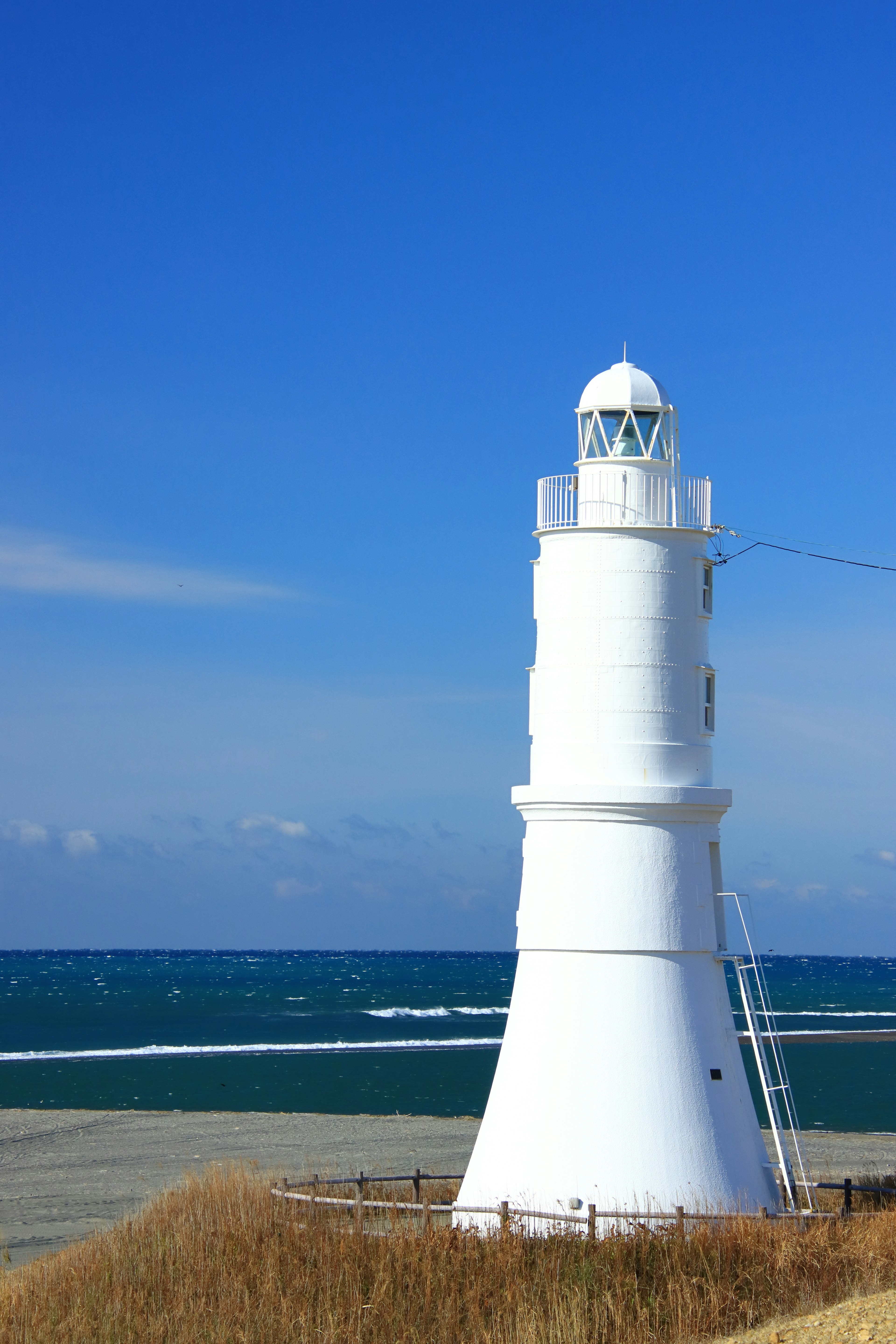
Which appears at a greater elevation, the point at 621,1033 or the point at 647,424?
the point at 647,424

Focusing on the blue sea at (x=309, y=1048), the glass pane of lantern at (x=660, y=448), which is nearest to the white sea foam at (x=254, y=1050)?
the blue sea at (x=309, y=1048)

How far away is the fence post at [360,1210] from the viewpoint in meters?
12.0

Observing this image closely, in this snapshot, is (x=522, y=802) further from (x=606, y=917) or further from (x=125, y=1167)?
(x=125, y=1167)

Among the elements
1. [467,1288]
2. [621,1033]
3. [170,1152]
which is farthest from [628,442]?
[170,1152]

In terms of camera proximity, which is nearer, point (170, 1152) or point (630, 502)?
point (630, 502)

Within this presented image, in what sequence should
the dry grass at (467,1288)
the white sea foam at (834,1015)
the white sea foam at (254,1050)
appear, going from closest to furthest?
the dry grass at (467,1288) < the white sea foam at (254,1050) < the white sea foam at (834,1015)

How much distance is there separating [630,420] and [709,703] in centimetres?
260

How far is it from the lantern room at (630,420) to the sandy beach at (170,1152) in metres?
10.5

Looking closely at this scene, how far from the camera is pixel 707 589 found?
12438 millimetres

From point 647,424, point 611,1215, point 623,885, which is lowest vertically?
point 611,1215

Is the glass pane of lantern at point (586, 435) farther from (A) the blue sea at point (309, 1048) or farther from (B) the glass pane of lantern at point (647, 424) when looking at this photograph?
(A) the blue sea at point (309, 1048)

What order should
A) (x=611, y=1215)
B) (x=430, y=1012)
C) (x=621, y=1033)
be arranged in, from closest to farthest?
(x=611, y=1215)
(x=621, y=1033)
(x=430, y=1012)

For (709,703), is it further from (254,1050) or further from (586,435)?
(254,1050)

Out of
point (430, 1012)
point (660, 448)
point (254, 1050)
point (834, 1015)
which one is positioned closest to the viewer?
point (660, 448)
